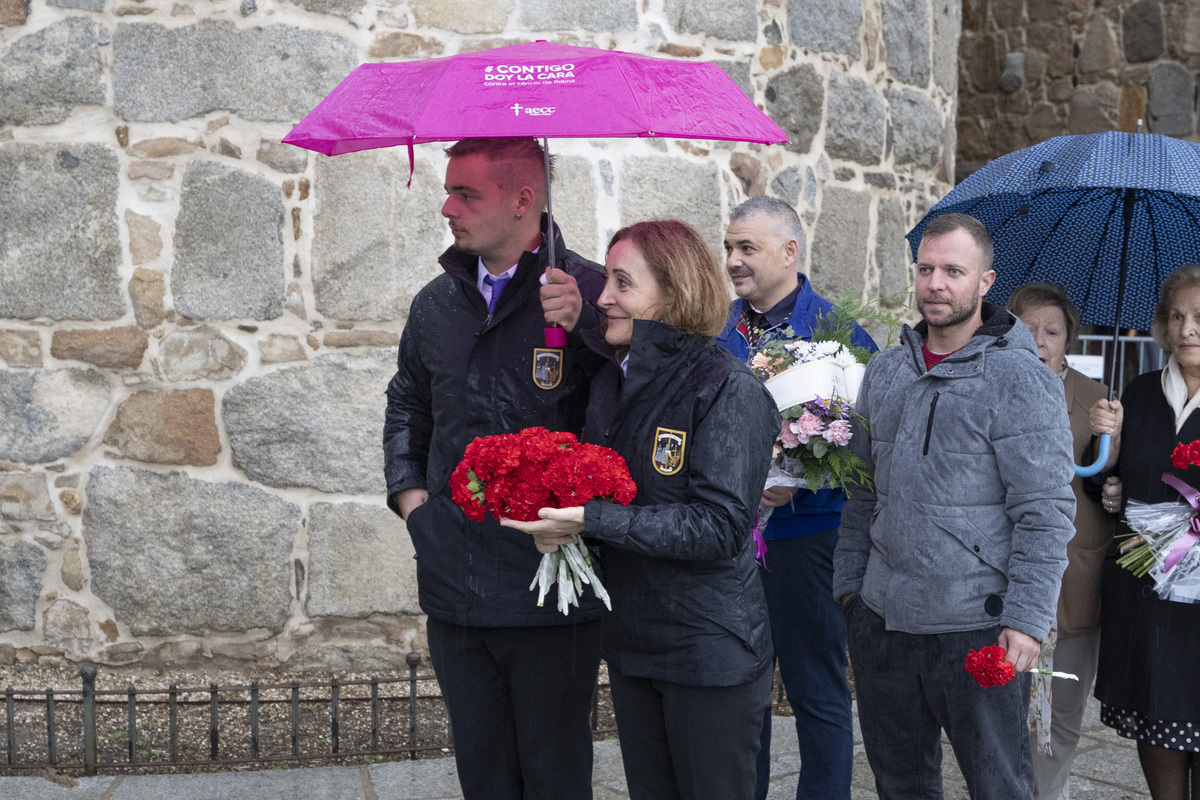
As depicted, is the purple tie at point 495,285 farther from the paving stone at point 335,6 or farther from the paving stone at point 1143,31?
the paving stone at point 1143,31

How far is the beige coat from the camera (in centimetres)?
364

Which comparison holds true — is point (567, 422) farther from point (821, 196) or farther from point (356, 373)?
point (821, 196)

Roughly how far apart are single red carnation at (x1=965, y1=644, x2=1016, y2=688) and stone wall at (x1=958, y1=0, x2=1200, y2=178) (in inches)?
286

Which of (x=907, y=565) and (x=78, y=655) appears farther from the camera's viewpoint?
(x=78, y=655)

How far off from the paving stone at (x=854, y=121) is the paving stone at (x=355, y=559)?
9.40 ft

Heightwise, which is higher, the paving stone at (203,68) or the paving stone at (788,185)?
the paving stone at (203,68)

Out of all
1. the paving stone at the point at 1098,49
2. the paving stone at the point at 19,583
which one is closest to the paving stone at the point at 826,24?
the paving stone at the point at 19,583

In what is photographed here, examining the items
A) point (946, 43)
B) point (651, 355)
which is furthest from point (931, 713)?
point (946, 43)

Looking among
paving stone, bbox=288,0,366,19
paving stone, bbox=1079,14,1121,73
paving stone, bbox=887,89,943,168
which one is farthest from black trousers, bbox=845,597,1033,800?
paving stone, bbox=1079,14,1121,73

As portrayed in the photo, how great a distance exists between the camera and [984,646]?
271 centimetres

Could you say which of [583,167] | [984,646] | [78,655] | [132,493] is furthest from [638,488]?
[78,655]

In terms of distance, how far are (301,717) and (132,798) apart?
85 centimetres

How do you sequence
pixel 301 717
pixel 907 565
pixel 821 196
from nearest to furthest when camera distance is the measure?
1. pixel 907 565
2. pixel 301 717
3. pixel 821 196

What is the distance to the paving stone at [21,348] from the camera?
486 cm
